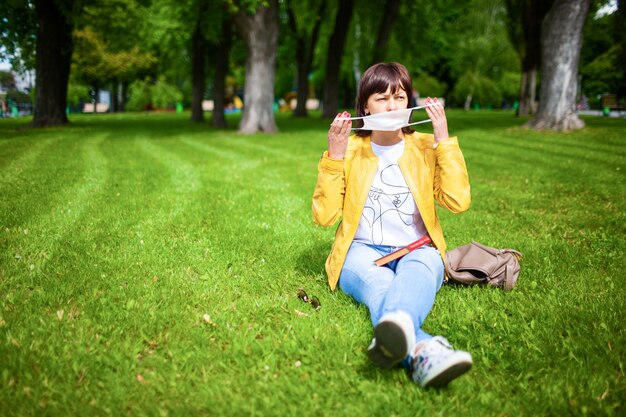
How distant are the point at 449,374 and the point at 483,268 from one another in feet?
4.82

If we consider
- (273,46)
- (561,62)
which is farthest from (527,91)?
(273,46)

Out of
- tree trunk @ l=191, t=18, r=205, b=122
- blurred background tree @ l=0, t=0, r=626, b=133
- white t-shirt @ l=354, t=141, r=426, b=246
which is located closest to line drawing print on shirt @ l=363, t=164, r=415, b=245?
white t-shirt @ l=354, t=141, r=426, b=246

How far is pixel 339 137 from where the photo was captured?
3.04 metres

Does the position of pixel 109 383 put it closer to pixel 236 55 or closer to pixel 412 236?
pixel 412 236

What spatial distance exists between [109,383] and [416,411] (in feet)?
5.22

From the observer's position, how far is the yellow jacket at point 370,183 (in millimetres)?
3160

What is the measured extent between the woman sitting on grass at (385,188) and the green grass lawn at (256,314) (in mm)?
342

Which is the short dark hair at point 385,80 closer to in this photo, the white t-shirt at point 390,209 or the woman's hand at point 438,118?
the woman's hand at point 438,118

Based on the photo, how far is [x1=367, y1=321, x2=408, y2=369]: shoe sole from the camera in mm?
2215

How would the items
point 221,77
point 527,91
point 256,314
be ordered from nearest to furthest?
1. point 256,314
2. point 221,77
3. point 527,91

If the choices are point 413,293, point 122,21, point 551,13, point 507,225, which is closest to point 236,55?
point 122,21

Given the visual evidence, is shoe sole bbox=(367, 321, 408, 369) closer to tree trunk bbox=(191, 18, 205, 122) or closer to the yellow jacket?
the yellow jacket

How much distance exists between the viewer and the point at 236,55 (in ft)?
100

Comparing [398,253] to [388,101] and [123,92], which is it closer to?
[388,101]
